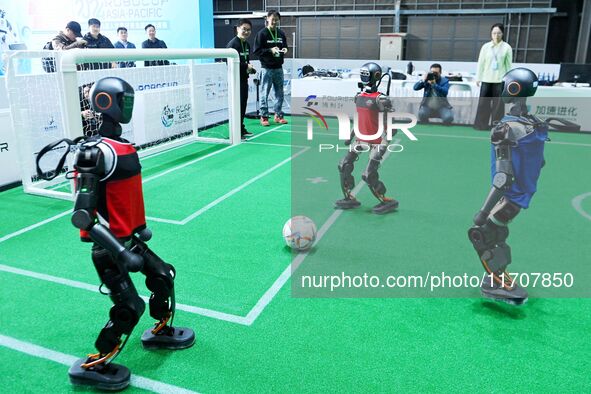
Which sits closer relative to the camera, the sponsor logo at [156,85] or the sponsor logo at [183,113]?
the sponsor logo at [156,85]

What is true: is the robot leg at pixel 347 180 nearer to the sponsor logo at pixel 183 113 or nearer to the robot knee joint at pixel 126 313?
the robot knee joint at pixel 126 313

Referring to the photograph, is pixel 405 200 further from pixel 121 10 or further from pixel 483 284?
pixel 121 10

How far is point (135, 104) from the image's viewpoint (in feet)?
32.2

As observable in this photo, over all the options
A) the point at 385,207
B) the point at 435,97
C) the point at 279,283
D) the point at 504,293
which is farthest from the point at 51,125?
the point at 435,97

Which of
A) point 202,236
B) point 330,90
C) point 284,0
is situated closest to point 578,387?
point 202,236

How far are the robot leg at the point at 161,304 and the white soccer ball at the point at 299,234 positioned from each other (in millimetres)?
1905

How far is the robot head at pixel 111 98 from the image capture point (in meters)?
3.30

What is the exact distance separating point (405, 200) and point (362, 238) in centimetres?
175

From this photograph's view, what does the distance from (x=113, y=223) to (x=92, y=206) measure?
0.28m

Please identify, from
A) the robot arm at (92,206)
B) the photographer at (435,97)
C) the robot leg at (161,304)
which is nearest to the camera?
the robot arm at (92,206)

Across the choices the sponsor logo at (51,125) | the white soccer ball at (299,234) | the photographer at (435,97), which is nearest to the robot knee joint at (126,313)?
the white soccer ball at (299,234)

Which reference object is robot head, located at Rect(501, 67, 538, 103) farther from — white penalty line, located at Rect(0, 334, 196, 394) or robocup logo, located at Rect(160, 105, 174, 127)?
robocup logo, located at Rect(160, 105, 174, 127)

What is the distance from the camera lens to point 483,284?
4.90 metres

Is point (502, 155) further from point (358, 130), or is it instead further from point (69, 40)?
point (69, 40)
